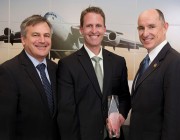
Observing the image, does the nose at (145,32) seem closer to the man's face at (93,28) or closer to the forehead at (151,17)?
the forehead at (151,17)

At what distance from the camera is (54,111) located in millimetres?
1789

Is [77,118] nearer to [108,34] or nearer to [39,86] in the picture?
[39,86]

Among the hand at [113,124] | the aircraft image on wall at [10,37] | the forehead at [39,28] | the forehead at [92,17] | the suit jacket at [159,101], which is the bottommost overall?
the hand at [113,124]

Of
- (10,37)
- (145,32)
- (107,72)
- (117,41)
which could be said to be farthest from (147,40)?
(10,37)

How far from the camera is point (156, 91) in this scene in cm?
157

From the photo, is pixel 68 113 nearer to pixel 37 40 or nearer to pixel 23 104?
pixel 23 104

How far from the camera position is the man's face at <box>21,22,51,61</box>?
178 cm

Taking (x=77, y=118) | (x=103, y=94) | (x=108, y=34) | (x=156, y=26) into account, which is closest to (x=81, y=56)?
(x=103, y=94)

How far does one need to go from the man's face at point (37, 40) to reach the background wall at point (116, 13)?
4.85 ft

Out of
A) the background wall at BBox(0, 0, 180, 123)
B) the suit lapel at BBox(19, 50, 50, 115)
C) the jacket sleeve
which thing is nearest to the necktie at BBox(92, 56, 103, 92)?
the jacket sleeve

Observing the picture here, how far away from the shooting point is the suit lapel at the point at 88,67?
5.99ft

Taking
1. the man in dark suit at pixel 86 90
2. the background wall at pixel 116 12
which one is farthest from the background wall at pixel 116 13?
the man in dark suit at pixel 86 90

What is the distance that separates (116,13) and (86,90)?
5.24ft

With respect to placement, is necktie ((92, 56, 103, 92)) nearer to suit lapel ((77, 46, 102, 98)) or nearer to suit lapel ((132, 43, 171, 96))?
suit lapel ((77, 46, 102, 98))
